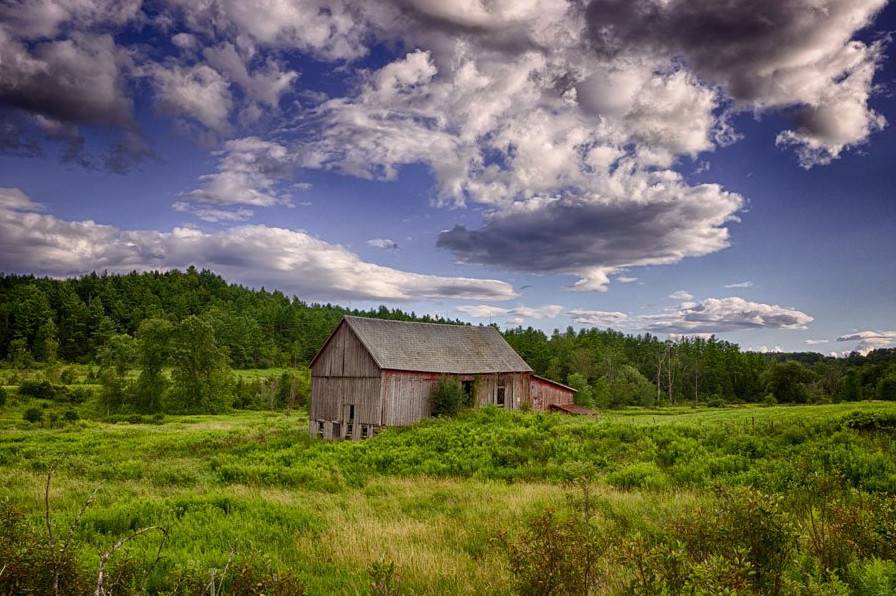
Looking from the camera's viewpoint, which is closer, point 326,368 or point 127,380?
point 326,368

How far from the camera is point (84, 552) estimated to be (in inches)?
309

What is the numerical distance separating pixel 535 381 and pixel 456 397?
10.8 meters

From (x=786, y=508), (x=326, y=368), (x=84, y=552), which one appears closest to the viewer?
(x=84, y=552)

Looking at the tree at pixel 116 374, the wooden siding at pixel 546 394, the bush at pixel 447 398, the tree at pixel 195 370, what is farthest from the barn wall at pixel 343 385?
the tree at pixel 195 370

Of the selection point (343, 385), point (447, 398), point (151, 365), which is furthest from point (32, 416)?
point (447, 398)

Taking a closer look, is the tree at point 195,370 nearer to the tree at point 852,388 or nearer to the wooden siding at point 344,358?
the wooden siding at point 344,358

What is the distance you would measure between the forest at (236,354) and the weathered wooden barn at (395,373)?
19.7 metres

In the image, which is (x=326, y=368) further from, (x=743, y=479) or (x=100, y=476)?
(x=743, y=479)

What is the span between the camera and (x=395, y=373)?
107 feet

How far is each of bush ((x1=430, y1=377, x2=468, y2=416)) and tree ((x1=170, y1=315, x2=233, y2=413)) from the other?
42064 mm

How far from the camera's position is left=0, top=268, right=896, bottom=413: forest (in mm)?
62906

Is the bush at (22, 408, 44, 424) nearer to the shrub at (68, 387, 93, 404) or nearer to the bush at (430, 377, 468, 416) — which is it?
the shrub at (68, 387, 93, 404)

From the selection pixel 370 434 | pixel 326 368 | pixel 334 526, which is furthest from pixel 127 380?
pixel 334 526

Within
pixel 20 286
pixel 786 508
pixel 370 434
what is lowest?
pixel 370 434
